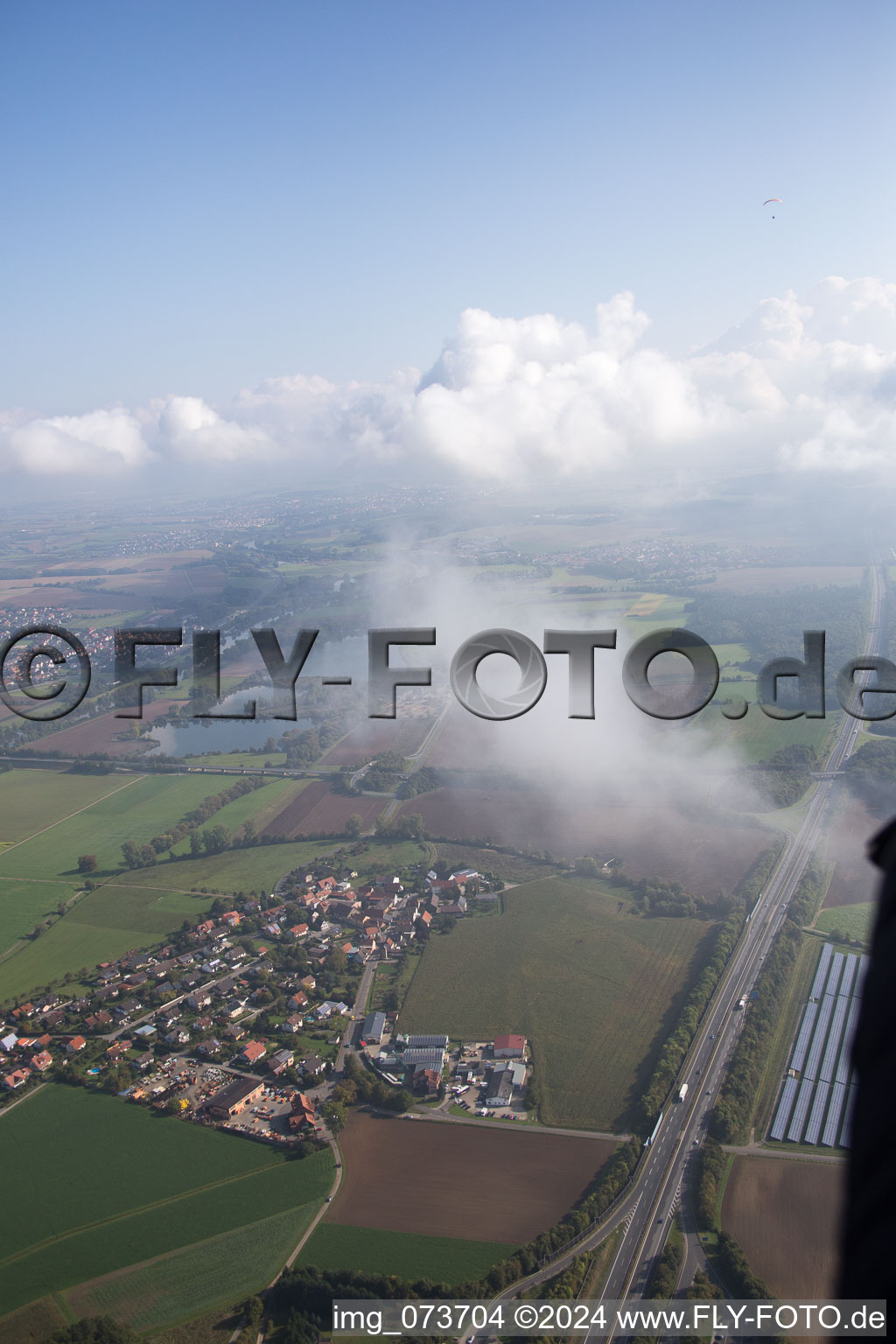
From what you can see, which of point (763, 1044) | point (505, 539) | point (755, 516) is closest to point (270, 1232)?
point (763, 1044)

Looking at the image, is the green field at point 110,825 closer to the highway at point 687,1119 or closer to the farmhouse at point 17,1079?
the farmhouse at point 17,1079

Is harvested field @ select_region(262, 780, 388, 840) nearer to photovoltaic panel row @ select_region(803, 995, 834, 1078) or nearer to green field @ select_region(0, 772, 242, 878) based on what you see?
green field @ select_region(0, 772, 242, 878)

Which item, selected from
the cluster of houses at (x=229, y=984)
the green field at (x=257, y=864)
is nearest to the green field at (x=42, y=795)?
the green field at (x=257, y=864)

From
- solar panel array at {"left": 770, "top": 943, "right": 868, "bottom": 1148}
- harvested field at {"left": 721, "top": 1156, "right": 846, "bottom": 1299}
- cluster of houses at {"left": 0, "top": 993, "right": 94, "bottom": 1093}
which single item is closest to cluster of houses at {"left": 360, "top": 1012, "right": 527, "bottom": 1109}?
harvested field at {"left": 721, "top": 1156, "right": 846, "bottom": 1299}

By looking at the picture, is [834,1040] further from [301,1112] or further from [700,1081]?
[301,1112]

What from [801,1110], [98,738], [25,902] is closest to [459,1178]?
[801,1110]

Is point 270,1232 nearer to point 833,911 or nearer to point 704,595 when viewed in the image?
point 833,911

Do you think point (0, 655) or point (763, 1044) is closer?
point (0, 655)
